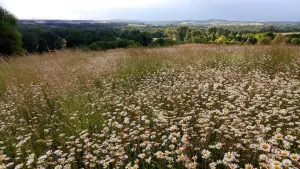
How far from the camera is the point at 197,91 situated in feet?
12.7

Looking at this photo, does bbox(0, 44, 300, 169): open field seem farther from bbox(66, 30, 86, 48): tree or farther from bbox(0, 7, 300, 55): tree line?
bbox(66, 30, 86, 48): tree

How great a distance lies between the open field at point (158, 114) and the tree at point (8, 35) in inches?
681

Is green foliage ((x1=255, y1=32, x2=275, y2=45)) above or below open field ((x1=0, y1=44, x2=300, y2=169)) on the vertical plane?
above

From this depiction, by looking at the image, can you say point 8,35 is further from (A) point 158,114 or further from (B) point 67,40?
(A) point 158,114

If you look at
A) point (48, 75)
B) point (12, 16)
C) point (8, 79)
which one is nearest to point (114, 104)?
point (48, 75)

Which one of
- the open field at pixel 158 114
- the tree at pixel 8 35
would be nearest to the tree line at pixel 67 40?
the tree at pixel 8 35

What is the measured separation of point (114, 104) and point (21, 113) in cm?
175

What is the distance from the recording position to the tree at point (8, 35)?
2289cm

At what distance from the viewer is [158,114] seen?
3.03 meters

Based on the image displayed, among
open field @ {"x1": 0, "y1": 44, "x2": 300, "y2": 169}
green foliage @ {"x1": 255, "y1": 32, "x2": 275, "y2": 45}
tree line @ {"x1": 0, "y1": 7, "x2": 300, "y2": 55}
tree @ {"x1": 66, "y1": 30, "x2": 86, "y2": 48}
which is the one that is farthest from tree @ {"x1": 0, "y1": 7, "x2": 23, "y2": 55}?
green foliage @ {"x1": 255, "y1": 32, "x2": 275, "y2": 45}

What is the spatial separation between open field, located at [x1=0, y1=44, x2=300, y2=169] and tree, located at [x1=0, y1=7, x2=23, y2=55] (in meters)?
17.3

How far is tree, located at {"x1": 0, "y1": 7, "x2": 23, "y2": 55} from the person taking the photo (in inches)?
901

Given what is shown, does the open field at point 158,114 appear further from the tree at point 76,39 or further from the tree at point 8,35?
the tree at point 76,39

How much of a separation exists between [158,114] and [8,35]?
1051 inches
